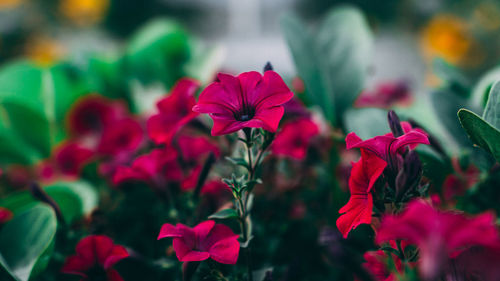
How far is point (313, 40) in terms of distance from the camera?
1.94 ft

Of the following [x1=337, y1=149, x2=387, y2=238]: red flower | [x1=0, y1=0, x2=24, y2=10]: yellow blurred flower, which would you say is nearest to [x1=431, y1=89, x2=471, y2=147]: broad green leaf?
[x1=337, y1=149, x2=387, y2=238]: red flower

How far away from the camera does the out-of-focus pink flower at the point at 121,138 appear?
0.58 m

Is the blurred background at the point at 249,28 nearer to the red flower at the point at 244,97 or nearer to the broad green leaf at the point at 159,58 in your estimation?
the broad green leaf at the point at 159,58

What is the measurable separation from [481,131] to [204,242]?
0.26 meters

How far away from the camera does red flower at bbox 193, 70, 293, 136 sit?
0.34 metres

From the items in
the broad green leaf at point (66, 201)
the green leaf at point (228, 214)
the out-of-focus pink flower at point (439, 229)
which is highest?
the out-of-focus pink flower at point (439, 229)

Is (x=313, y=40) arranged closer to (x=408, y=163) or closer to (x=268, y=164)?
(x=268, y=164)

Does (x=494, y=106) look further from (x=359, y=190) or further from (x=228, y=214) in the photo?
(x=228, y=214)

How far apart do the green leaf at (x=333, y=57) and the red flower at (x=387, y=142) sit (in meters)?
0.21

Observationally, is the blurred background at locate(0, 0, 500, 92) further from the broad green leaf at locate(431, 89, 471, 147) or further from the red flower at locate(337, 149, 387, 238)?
the red flower at locate(337, 149, 387, 238)

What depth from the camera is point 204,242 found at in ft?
1.19

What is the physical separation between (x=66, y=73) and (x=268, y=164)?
18.6 inches

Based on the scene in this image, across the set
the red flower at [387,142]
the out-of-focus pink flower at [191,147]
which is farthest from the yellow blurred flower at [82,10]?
the red flower at [387,142]

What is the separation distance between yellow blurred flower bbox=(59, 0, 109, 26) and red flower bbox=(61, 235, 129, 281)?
260 centimetres
